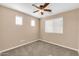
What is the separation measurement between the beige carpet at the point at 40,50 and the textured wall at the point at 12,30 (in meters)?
0.12

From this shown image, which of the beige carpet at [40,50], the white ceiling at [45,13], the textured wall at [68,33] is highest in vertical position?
the white ceiling at [45,13]

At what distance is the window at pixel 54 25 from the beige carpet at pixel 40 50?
0.31 metres

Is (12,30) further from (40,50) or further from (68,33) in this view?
(68,33)

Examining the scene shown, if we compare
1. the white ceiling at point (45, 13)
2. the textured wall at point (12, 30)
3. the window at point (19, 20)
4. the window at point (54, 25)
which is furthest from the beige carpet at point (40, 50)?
the white ceiling at point (45, 13)

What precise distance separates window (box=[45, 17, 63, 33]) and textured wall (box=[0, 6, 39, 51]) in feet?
0.80

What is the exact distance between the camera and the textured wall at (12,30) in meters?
1.61

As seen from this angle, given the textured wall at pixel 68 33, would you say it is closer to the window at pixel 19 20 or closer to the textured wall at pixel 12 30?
the textured wall at pixel 12 30

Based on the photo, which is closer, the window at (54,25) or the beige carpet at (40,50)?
the beige carpet at (40,50)

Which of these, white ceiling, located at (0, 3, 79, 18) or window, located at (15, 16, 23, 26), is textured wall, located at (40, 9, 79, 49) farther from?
window, located at (15, 16, 23, 26)

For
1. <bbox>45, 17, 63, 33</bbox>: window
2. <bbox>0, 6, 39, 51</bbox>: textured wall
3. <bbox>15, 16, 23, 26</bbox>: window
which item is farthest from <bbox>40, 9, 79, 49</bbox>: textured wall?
<bbox>15, 16, 23, 26</bbox>: window

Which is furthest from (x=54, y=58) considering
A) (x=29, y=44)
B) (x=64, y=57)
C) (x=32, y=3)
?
(x=32, y=3)

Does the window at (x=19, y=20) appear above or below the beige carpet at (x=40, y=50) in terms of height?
above

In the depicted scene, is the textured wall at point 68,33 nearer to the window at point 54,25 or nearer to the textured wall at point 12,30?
the window at point 54,25

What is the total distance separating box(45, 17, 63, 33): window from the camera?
5.65 feet
